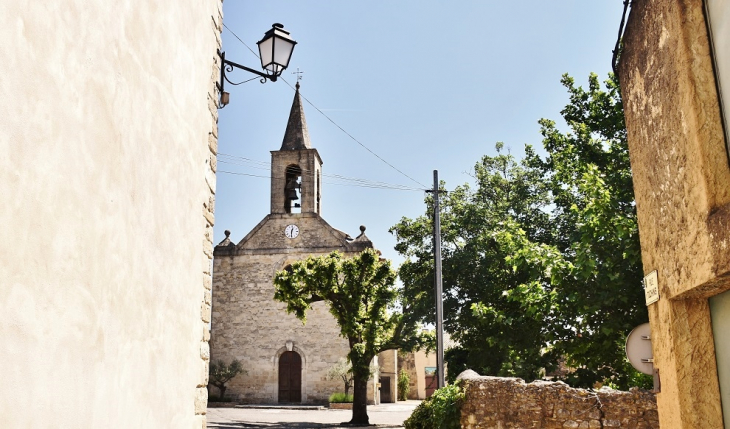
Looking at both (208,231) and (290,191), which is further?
(290,191)

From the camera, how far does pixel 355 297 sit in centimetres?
2045

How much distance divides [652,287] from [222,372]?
1048 inches

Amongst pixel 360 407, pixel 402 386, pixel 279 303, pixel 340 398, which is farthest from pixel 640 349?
pixel 402 386

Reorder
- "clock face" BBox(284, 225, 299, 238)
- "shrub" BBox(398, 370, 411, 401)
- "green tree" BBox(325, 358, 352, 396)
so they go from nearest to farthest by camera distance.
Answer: "green tree" BBox(325, 358, 352, 396)
"clock face" BBox(284, 225, 299, 238)
"shrub" BBox(398, 370, 411, 401)

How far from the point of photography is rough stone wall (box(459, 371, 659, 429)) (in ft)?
30.8

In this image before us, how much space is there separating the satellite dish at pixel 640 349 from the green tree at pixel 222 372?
2611 centimetres

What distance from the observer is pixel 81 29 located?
12.3ft

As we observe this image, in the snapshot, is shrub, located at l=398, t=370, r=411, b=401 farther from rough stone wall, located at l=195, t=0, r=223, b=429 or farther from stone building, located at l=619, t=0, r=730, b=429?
stone building, located at l=619, t=0, r=730, b=429

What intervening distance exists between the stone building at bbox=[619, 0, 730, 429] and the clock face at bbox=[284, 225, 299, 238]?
26189 millimetres

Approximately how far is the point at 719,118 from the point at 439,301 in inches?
402

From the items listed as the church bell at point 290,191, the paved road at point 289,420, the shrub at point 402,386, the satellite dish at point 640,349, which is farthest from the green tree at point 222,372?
the satellite dish at point 640,349

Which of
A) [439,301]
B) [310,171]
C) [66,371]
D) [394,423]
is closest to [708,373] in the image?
[66,371]

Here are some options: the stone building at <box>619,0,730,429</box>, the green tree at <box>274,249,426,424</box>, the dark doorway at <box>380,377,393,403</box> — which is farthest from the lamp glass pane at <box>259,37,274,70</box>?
the dark doorway at <box>380,377,393,403</box>

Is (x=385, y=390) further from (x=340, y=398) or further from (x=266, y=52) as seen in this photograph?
(x=266, y=52)
